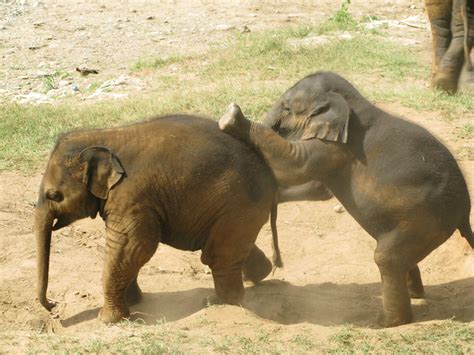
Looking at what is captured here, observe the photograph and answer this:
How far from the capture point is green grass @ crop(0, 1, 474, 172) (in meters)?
10.7

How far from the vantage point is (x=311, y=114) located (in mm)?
6383

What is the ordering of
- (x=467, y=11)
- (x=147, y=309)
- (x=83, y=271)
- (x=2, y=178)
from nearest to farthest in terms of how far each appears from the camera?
(x=147, y=309), (x=83, y=271), (x=2, y=178), (x=467, y=11)

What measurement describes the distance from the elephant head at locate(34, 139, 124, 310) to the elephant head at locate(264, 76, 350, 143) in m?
1.24

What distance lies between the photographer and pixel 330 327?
20.2 feet

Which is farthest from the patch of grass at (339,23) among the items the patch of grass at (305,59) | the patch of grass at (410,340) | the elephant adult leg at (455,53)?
the patch of grass at (410,340)

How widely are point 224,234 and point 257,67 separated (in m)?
6.52

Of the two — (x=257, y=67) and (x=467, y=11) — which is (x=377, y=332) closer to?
(x=467, y=11)

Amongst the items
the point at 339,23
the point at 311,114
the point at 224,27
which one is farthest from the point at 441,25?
the point at 311,114

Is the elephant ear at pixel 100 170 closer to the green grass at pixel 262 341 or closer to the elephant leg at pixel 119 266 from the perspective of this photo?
the elephant leg at pixel 119 266

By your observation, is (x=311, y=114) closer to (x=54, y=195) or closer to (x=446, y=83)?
(x=54, y=195)

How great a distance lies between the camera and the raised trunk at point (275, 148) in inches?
247

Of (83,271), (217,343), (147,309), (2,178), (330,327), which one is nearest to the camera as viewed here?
(217,343)

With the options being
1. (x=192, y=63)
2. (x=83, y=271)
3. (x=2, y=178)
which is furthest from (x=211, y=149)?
(x=192, y=63)

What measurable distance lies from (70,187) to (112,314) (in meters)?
0.98
